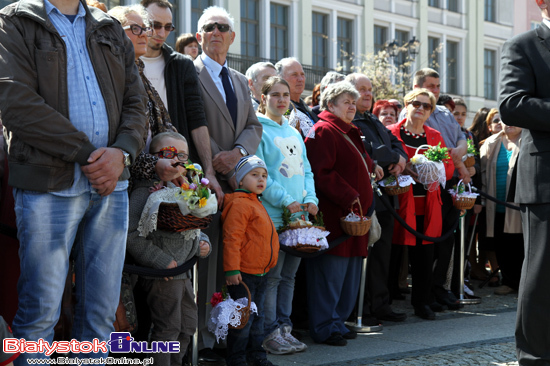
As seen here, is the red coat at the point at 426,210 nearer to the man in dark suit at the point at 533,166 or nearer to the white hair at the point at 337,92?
the white hair at the point at 337,92

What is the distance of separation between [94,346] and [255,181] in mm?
1881

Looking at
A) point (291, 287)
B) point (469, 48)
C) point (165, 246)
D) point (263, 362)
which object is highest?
point (469, 48)

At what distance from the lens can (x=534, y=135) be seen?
4434 mm

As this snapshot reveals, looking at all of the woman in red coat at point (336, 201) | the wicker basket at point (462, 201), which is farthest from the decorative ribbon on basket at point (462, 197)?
the woman in red coat at point (336, 201)

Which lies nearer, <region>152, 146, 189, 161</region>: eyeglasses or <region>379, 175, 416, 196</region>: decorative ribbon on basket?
<region>152, 146, 189, 161</region>: eyeglasses

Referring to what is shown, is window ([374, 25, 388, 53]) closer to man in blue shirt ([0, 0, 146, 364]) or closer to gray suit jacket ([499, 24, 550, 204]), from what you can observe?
gray suit jacket ([499, 24, 550, 204])

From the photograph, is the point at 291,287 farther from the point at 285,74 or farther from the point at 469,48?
the point at 469,48

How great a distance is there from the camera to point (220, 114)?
19.1 feet

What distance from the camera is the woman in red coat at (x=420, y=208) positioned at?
7.73 m

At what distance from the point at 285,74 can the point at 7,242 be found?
3.68 meters

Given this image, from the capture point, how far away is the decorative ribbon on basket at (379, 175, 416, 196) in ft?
24.2

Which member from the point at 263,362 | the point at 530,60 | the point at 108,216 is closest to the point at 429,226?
the point at 263,362

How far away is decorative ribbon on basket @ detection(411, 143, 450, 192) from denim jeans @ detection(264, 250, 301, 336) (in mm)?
2055

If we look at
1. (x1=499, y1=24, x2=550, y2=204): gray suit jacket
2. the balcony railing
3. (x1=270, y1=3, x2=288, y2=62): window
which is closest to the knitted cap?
(x1=499, y1=24, x2=550, y2=204): gray suit jacket
